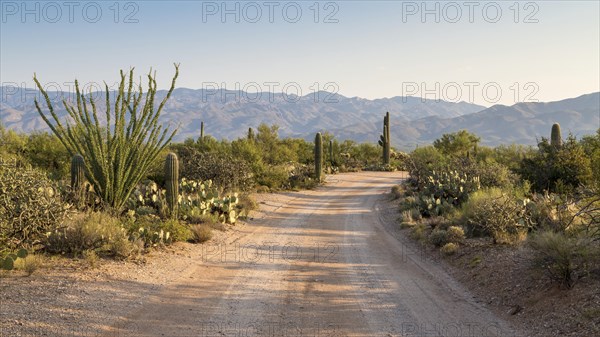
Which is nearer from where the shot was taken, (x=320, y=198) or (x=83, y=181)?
(x=83, y=181)

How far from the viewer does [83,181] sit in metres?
12.2

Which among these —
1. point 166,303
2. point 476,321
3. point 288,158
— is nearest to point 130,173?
point 166,303

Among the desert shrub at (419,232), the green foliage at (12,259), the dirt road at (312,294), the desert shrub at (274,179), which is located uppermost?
the desert shrub at (274,179)

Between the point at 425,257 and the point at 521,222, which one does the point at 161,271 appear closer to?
the point at 425,257

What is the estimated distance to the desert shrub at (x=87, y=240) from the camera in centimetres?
895

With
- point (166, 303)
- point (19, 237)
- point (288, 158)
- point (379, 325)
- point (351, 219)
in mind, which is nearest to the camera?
point (379, 325)

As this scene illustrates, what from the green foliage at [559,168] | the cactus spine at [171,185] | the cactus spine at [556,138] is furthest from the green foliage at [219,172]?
the cactus spine at [556,138]

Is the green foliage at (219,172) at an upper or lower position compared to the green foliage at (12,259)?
upper

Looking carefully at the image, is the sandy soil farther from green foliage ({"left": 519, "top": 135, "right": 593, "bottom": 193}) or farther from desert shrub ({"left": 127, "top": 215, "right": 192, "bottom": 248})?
green foliage ({"left": 519, "top": 135, "right": 593, "bottom": 193})

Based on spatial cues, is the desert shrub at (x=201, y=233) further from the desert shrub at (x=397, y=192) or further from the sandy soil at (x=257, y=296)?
the desert shrub at (x=397, y=192)

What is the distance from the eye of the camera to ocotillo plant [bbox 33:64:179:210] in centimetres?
1166

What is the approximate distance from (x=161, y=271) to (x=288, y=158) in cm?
2645

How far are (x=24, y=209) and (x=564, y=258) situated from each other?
359 inches

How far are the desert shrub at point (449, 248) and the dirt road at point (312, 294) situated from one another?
370 mm
